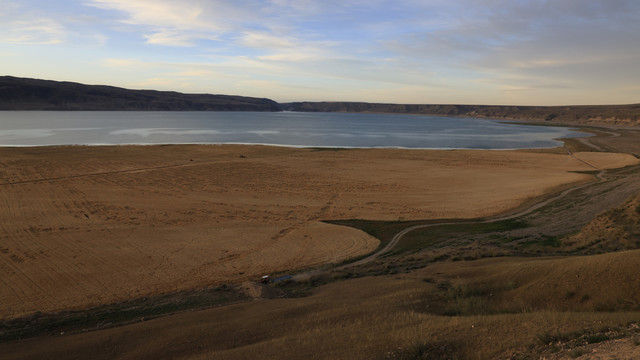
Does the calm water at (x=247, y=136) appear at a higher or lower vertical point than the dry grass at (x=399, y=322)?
higher

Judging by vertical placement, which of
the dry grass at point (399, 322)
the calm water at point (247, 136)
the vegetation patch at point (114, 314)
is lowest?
the vegetation patch at point (114, 314)

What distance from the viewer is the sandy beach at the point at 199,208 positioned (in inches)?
640

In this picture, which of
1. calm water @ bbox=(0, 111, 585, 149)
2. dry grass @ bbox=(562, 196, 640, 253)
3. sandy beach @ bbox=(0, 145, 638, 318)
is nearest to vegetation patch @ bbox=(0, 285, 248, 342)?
sandy beach @ bbox=(0, 145, 638, 318)

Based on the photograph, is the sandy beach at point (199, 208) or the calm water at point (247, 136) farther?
the calm water at point (247, 136)

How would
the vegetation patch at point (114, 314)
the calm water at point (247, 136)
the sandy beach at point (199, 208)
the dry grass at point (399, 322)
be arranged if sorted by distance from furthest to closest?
the calm water at point (247, 136)
the sandy beach at point (199, 208)
the vegetation patch at point (114, 314)
the dry grass at point (399, 322)

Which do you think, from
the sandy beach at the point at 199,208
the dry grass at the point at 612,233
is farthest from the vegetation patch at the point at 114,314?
the dry grass at the point at 612,233

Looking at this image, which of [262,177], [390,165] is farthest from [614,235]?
[390,165]

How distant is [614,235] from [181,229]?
21.0m

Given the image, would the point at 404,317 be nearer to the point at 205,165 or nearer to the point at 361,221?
the point at 361,221

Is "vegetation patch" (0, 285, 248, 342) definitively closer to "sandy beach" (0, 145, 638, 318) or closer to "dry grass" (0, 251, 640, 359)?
"sandy beach" (0, 145, 638, 318)

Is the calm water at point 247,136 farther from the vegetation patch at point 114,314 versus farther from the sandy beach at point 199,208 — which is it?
the vegetation patch at point 114,314

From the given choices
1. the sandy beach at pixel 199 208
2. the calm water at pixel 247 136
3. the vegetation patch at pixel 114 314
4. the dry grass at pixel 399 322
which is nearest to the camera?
the dry grass at pixel 399 322

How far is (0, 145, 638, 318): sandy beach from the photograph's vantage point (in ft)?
53.3

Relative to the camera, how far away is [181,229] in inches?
895
